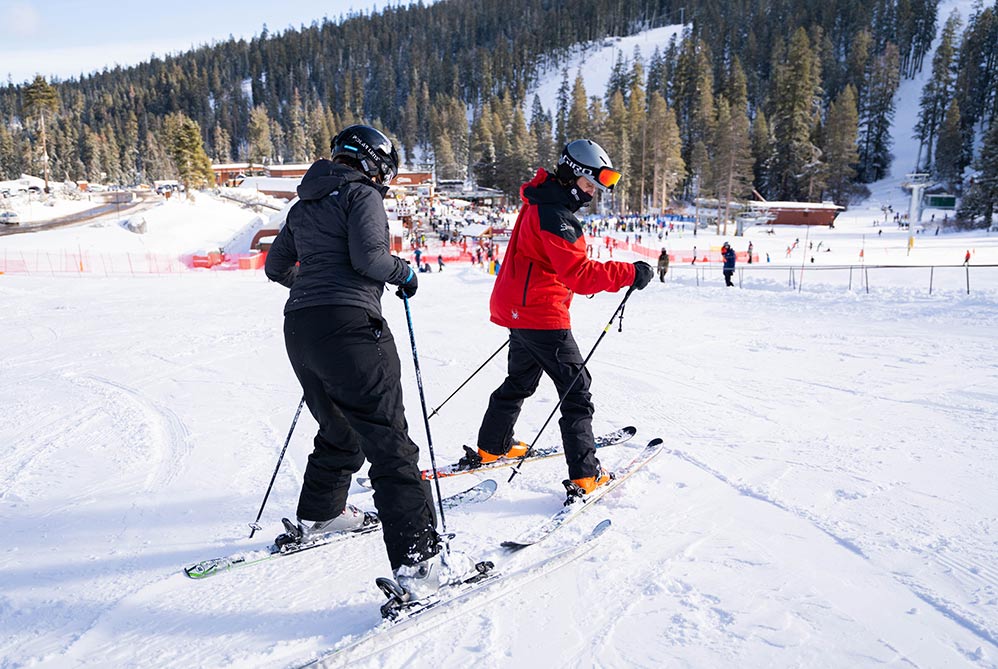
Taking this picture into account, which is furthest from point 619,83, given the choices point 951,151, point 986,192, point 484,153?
point 986,192

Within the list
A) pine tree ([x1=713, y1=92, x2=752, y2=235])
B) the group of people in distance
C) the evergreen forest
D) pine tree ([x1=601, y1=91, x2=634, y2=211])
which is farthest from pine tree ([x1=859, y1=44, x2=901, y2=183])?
the group of people in distance

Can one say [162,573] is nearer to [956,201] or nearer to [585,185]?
[585,185]

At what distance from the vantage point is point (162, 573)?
2562mm

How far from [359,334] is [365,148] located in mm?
789

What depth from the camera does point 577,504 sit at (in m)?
3.07

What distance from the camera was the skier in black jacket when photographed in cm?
223

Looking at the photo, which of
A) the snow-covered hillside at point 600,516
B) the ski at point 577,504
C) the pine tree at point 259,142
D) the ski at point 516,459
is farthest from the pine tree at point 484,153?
the ski at point 577,504

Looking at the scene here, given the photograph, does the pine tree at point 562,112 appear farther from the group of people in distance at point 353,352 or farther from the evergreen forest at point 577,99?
the group of people in distance at point 353,352

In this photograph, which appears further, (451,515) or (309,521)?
(451,515)

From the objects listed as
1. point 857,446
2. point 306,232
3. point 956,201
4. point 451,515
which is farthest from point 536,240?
point 956,201

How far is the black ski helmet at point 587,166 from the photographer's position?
2.96 meters

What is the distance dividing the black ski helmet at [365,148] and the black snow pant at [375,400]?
62cm

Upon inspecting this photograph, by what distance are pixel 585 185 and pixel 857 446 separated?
268 centimetres

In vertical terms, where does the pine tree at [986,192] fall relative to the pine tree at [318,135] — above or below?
below
